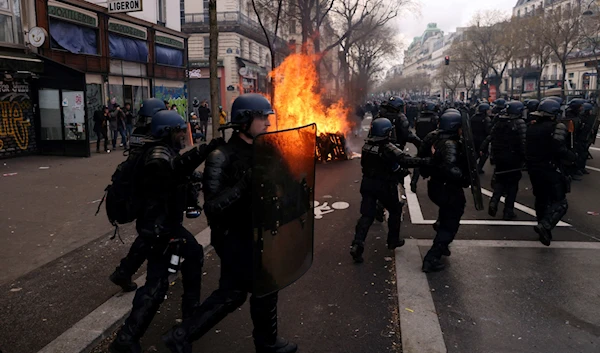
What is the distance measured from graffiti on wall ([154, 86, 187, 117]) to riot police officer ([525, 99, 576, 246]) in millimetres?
20011

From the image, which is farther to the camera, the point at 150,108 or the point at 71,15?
the point at 71,15

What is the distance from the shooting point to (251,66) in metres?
39.7

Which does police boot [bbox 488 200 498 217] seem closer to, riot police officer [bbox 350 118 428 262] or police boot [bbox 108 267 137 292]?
riot police officer [bbox 350 118 428 262]

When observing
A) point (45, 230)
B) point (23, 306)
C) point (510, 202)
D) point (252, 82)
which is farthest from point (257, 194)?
point (252, 82)

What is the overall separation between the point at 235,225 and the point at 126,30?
19.9m

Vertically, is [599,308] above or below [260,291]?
below

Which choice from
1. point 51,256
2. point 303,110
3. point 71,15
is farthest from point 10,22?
point 51,256

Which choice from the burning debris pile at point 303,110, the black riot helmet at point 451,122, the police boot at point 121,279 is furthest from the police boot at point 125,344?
the burning debris pile at point 303,110

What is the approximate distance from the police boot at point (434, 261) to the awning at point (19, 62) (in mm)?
12129

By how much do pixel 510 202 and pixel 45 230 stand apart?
21.8 feet

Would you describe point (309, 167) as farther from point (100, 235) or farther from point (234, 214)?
point (100, 235)

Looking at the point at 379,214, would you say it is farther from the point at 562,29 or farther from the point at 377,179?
the point at 562,29

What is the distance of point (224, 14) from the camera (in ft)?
118

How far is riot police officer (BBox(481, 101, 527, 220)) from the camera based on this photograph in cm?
703
